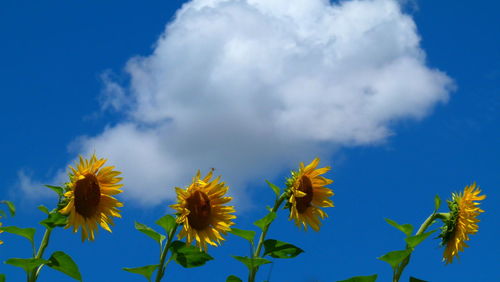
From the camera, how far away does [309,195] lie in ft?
19.2

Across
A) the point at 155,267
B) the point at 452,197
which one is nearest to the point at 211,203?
the point at 155,267

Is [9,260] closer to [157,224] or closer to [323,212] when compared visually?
[157,224]

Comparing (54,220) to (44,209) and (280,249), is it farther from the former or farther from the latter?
(280,249)

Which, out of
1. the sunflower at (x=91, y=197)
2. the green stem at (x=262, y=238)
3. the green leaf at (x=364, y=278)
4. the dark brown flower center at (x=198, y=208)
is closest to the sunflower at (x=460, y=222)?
the green leaf at (x=364, y=278)

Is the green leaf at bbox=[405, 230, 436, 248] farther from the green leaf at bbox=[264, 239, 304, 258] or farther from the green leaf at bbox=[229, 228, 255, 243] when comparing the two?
the green leaf at bbox=[229, 228, 255, 243]

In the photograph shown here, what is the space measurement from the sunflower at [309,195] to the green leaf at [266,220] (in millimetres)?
297

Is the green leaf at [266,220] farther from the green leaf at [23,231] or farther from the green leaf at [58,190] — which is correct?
the green leaf at [23,231]

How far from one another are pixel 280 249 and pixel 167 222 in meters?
1.04

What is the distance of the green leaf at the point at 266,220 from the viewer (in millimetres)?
5312

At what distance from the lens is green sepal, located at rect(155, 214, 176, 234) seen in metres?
5.12

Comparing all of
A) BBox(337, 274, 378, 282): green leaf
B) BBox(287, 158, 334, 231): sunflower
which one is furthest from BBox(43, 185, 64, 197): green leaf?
BBox(337, 274, 378, 282): green leaf

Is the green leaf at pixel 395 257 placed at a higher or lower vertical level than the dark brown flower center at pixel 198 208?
lower

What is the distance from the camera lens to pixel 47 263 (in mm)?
4852

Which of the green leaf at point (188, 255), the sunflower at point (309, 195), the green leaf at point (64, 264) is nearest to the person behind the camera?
the green leaf at point (64, 264)
